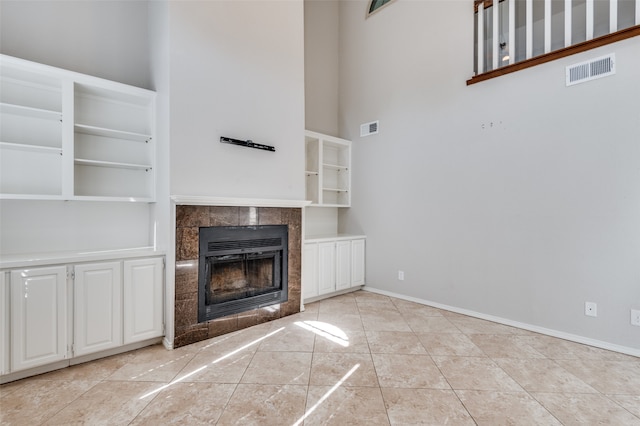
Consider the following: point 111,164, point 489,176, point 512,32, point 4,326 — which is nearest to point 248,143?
point 111,164

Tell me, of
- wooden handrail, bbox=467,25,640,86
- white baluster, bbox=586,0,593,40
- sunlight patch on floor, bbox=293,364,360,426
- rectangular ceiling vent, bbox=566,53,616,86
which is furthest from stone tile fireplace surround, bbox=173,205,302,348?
white baluster, bbox=586,0,593,40

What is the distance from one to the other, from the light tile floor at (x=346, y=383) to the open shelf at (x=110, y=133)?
6.72ft

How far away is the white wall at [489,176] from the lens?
2.70m

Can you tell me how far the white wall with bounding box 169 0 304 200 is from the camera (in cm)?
280

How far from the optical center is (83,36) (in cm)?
292

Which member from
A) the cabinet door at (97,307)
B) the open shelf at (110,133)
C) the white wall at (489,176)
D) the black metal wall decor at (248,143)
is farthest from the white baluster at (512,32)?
the cabinet door at (97,307)

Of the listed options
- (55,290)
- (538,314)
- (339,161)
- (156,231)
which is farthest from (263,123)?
(538,314)

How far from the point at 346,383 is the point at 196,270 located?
1706 millimetres

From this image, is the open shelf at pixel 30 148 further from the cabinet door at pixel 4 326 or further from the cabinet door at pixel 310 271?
the cabinet door at pixel 310 271

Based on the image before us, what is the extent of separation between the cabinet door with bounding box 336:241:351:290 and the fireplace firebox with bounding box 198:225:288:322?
104 centimetres

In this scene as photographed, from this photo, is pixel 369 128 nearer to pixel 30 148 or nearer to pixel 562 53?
pixel 562 53

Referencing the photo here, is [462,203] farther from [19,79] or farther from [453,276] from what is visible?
[19,79]

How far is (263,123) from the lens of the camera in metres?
3.39

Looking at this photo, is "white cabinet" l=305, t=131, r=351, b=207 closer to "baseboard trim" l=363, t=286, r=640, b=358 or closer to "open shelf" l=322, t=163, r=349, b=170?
"open shelf" l=322, t=163, r=349, b=170
